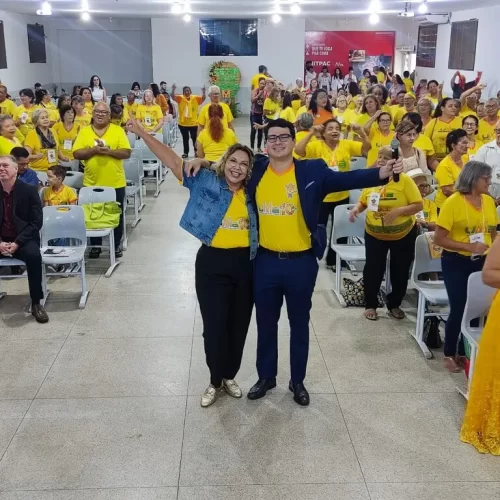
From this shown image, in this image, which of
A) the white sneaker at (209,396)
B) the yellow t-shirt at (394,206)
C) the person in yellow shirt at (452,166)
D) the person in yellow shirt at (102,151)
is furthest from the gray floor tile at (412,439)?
the person in yellow shirt at (102,151)

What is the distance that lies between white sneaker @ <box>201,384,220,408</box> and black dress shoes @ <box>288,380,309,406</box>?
48 centimetres

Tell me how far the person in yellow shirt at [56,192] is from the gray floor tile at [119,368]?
5.99 feet

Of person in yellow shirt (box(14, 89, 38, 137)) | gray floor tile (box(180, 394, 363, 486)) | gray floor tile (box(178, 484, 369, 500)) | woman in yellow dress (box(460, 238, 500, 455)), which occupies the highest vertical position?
person in yellow shirt (box(14, 89, 38, 137))

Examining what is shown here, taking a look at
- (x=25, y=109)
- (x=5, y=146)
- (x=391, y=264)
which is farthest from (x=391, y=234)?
(x=25, y=109)

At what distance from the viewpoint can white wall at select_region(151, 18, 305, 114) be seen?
19.7 meters

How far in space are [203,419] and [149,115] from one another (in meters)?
8.24

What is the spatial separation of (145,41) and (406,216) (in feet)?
60.8

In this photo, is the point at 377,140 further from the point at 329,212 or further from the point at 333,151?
the point at 329,212

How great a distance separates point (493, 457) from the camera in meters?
3.20

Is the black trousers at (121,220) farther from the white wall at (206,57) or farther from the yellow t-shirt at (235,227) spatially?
the white wall at (206,57)

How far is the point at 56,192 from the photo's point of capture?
5980mm

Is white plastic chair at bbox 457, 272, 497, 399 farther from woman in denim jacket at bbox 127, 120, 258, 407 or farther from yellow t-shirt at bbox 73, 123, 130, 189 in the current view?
yellow t-shirt at bbox 73, 123, 130, 189

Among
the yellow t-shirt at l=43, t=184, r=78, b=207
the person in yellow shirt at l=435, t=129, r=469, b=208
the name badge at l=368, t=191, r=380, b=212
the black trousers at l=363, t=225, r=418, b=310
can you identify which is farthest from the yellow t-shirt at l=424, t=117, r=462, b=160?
the yellow t-shirt at l=43, t=184, r=78, b=207

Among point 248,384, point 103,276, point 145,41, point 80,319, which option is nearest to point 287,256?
point 248,384
